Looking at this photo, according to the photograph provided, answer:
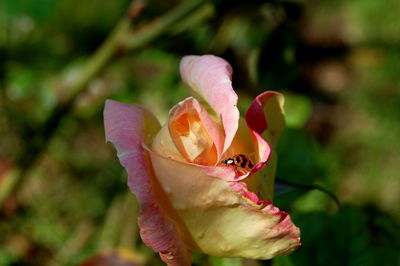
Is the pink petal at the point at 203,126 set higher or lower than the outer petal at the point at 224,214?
higher

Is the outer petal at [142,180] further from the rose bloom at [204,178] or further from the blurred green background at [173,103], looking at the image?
the blurred green background at [173,103]

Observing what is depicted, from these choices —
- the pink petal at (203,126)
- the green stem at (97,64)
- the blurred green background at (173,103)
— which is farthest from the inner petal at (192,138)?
the green stem at (97,64)

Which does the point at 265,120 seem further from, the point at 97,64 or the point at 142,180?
the point at 97,64

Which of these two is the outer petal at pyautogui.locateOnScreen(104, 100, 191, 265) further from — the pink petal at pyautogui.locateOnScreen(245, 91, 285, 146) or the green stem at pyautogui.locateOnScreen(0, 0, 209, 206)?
the green stem at pyautogui.locateOnScreen(0, 0, 209, 206)

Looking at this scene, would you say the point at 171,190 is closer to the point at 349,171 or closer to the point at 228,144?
the point at 228,144

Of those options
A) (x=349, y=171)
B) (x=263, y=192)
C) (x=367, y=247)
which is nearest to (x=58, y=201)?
(x=349, y=171)

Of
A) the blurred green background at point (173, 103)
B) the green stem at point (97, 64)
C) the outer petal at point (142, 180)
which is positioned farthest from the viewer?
the green stem at point (97, 64)

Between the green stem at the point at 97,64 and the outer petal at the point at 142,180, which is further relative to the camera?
the green stem at the point at 97,64

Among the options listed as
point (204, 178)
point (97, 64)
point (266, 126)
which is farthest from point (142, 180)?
point (97, 64)

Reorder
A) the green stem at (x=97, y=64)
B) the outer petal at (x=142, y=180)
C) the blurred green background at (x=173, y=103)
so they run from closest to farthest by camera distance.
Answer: the outer petal at (x=142, y=180) < the blurred green background at (x=173, y=103) < the green stem at (x=97, y=64)

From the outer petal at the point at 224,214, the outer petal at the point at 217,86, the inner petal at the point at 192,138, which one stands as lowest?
the outer petal at the point at 224,214
